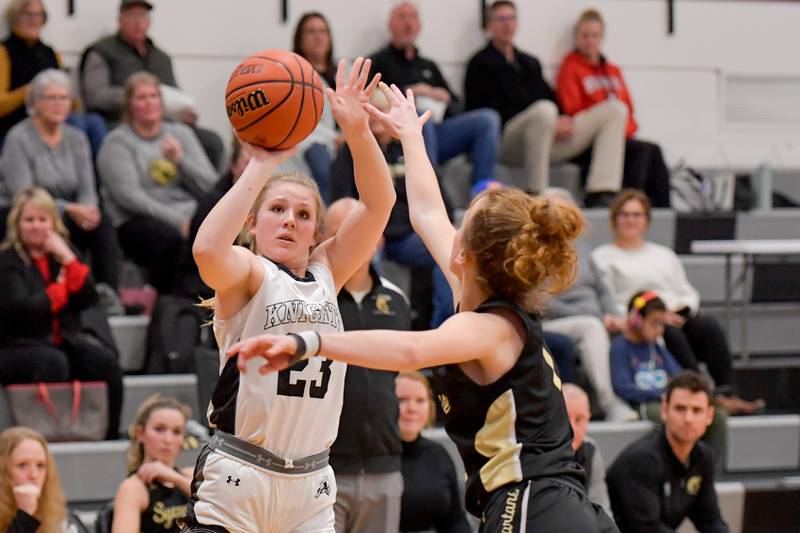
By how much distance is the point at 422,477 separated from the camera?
6.05 m

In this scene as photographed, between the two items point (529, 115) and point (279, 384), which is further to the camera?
point (529, 115)

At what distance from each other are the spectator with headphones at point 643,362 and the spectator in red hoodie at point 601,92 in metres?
2.21

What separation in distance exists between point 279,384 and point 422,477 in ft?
8.16

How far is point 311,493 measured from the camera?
12.4 ft

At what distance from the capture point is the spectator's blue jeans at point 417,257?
7.57m

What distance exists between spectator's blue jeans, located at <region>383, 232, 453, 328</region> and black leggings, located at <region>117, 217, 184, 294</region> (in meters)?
1.30

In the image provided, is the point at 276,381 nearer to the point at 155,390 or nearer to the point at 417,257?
the point at 155,390

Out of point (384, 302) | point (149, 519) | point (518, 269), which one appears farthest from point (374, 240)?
point (149, 519)

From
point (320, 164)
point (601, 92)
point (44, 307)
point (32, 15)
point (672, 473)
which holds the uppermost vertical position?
point (32, 15)

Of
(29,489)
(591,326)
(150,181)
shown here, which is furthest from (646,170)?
(29,489)

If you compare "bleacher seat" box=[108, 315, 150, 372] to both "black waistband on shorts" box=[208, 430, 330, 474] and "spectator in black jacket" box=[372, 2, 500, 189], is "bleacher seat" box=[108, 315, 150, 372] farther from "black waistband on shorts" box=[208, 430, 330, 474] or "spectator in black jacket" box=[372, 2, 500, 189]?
"black waistband on shorts" box=[208, 430, 330, 474]

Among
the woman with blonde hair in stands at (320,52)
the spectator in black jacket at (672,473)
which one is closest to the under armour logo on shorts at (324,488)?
the spectator in black jacket at (672,473)

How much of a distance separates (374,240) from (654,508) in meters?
2.90

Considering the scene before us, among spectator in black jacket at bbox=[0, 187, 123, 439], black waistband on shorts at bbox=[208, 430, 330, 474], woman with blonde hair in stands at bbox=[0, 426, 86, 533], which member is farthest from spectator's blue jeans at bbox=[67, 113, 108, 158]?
black waistband on shorts at bbox=[208, 430, 330, 474]
